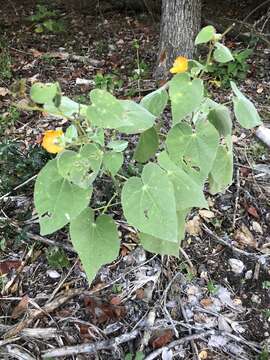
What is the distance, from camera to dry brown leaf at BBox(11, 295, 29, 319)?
1.98 m

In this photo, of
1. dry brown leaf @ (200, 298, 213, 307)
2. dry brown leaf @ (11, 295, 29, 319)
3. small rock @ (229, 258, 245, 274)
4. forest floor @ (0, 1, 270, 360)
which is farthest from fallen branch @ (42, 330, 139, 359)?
small rock @ (229, 258, 245, 274)

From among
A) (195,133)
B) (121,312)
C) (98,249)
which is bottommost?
(121,312)

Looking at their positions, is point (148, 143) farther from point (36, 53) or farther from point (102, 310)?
point (36, 53)

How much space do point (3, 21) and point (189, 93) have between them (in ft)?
11.3

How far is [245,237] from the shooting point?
2.40 metres

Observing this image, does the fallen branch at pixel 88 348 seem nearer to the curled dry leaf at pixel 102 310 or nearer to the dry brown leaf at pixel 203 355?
the curled dry leaf at pixel 102 310

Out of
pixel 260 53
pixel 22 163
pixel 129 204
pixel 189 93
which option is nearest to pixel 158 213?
pixel 129 204

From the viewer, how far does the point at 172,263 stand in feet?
7.20

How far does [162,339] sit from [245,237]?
2.40ft

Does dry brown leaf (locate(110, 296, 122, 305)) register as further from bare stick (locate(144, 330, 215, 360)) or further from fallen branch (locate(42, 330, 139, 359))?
bare stick (locate(144, 330, 215, 360))

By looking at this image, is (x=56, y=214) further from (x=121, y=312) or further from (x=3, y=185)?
(x=3, y=185)

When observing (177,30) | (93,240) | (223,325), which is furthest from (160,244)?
(177,30)

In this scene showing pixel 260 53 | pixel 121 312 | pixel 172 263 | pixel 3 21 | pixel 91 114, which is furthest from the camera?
pixel 3 21

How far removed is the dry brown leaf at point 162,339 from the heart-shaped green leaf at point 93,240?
1.73 feet
